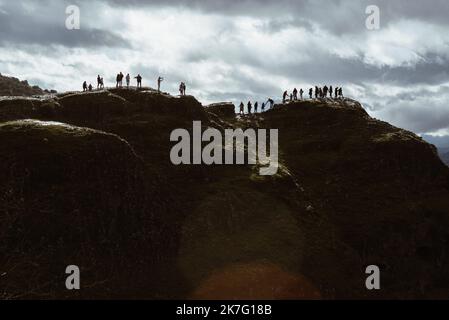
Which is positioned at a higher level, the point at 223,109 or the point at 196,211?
the point at 223,109

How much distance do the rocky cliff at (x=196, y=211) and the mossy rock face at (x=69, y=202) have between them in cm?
13

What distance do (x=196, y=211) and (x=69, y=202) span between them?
1527cm

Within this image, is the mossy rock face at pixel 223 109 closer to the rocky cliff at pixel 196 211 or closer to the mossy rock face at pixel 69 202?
the rocky cliff at pixel 196 211

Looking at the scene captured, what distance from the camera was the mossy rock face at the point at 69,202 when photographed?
4103cm

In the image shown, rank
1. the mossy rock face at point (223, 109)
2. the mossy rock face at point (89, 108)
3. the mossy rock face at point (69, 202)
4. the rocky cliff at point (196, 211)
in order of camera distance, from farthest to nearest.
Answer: the mossy rock face at point (223, 109)
the mossy rock face at point (89, 108)
the rocky cliff at point (196, 211)
the mossy rock face at point (69, 202)

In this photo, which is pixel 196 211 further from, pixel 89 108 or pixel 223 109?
pixel 223 109

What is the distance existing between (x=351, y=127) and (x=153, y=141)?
132ft

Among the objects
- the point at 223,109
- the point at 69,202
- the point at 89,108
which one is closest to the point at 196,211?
the point at 69,202

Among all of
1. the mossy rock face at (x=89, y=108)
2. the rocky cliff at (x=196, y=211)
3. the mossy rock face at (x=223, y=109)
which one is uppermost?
the mossy rock face at (x=223, y=109)

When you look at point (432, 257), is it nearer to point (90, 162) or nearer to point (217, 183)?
point (217, 183)

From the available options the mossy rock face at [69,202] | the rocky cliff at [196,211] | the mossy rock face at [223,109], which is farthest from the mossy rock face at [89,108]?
the mossy rock face at [223,109]

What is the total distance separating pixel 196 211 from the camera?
54750 mm

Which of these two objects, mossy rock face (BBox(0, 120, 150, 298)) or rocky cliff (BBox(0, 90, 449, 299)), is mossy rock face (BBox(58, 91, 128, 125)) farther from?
mossy rock face (BBox(0, 120, 150, 298))
